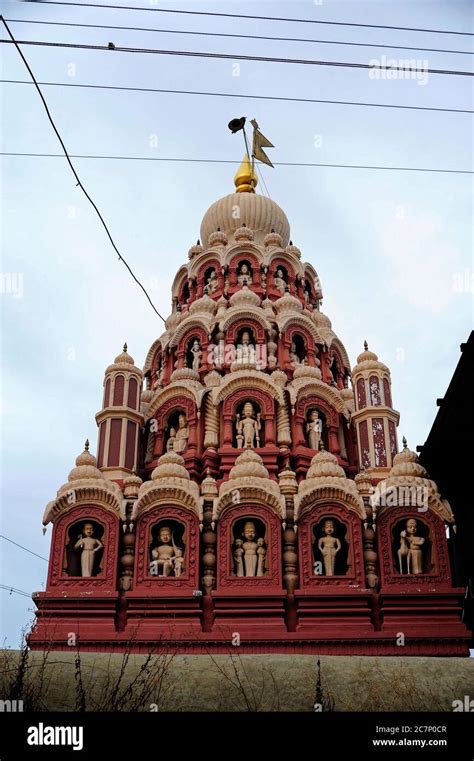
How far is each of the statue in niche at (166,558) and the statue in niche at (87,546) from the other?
50.4 inches

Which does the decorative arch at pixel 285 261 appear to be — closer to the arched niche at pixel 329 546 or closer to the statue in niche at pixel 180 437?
the statue in niche at pixel 180 437

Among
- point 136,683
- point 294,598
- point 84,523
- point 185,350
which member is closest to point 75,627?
point 84,523

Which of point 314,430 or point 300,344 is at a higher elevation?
point 300,344

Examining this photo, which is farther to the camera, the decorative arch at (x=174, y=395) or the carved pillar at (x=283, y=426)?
the decorative arch at (x=174, y=395)

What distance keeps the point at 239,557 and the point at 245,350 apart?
774 cm

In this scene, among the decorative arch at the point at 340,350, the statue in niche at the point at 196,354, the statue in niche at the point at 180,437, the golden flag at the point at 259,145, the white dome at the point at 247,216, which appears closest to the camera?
the statue in niche at the point at 180,437

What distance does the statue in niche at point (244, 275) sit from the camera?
89.9ft

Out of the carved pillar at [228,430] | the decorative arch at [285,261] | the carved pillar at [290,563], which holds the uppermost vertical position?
the decorative arch at [285,261]

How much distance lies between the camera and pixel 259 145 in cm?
3155

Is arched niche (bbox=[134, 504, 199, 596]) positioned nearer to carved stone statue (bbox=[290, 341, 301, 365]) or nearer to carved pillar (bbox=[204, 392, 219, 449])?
carved pillar (bbox=[204, 392, 219, 449])

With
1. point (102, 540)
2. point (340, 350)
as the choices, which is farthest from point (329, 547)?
point (340, 350)

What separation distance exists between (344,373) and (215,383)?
527 centimetres

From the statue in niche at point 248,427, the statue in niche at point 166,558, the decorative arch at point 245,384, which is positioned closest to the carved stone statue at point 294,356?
the decorative arch at point 245,384

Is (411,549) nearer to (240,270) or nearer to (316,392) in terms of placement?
(316,392)
